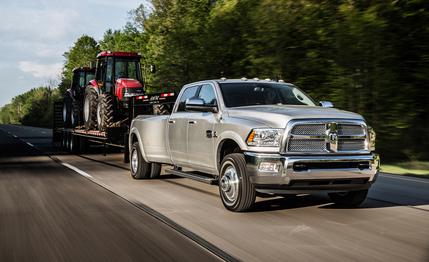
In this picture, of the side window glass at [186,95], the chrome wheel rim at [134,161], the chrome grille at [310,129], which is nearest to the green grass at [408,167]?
the chrome wheel rim at [134,161]

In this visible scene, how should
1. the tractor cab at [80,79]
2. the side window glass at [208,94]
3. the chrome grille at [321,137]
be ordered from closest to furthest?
1. the chrome grille at [321,137]
2. the side window glass at [208,94]
3. the tractor cab at [80,79]

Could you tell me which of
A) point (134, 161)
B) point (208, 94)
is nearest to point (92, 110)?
point (134, 161)

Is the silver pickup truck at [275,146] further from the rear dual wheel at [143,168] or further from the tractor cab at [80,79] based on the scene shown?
the tractor cab at [80,79]

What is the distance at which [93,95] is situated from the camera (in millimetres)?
19078

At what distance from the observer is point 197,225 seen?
6805 mm

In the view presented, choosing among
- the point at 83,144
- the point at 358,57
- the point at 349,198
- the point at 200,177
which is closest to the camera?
the point at 349,198

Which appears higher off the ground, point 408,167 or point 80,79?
point 80,79

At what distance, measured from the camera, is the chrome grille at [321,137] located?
719 cm

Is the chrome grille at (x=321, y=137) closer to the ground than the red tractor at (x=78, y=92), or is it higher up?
closer to the ground

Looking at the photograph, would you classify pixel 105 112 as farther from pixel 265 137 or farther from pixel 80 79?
pixel 265 137

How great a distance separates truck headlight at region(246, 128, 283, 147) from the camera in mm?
7227

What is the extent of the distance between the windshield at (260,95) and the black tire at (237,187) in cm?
113

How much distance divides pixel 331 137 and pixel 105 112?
1128 cm

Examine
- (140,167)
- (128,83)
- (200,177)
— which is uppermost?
(128,83)
